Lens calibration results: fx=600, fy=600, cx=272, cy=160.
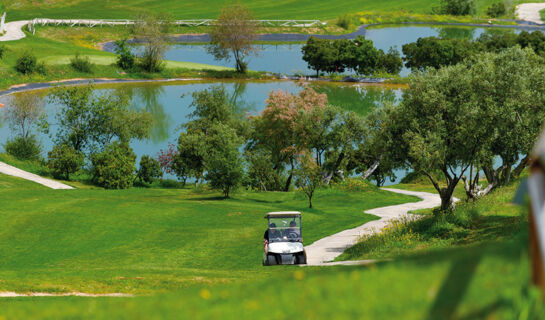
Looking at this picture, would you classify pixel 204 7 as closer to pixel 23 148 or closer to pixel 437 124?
pixel 23 148

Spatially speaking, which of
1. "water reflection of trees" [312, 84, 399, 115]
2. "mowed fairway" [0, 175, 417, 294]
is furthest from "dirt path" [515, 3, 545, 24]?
"mowed fairway" [0, 175, 417, 294]

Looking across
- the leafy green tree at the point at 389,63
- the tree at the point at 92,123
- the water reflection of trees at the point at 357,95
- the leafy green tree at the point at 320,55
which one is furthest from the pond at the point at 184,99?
the leafy green tree at the point at 389,63

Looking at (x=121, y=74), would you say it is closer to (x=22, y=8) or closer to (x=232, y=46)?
(x=232, y=46)

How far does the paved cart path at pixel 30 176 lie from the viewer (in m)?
49.0

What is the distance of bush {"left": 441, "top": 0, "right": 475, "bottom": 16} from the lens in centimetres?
17438

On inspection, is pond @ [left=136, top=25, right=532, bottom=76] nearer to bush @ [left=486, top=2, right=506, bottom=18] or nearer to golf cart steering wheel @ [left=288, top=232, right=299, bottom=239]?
bush @ [left=486, top=2, right=506, bottom=18]

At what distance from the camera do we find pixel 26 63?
306 ft

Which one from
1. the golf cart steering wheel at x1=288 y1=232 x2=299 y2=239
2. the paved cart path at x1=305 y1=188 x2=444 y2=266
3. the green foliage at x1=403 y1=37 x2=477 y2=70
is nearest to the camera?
the golf cart steering wheel at x1=288 y1=232 x2=299 y2=239

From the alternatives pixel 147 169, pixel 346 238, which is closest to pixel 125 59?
pixel 147 169

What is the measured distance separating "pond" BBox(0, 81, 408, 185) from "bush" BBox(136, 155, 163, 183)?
489 centimetres

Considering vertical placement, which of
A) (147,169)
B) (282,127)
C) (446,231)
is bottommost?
(147,169)

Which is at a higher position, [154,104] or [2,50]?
[2,50]

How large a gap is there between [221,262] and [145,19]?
90.9 metres

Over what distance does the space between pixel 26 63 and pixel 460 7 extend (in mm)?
127174
